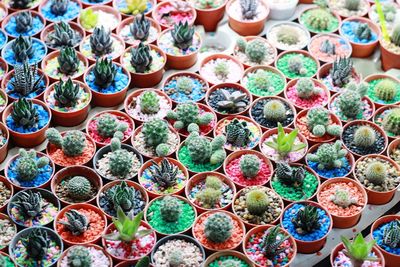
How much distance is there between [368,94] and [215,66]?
1359 mm

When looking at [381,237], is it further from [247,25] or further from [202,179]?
[247,25]

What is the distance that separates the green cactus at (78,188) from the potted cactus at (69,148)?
264 mm

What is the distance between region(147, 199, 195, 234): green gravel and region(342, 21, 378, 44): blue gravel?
7.96 feet

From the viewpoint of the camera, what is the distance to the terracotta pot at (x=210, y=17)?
6777 mm

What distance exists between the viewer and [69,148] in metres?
5.60

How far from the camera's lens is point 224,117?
6.01 m

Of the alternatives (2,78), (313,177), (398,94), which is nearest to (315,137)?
(313,177)

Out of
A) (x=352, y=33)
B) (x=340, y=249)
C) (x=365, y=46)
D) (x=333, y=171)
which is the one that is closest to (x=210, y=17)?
(x=352, y=33)

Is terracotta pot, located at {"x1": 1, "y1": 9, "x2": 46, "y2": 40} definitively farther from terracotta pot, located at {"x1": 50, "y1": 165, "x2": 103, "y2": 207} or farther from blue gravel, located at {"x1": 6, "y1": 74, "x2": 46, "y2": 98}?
terracotta pot, located at {"x1": 50, "y1": 165, "x2": 103, "y2": 207}

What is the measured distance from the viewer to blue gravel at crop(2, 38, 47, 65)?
6328mm

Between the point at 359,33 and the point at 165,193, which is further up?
the point at 359,33

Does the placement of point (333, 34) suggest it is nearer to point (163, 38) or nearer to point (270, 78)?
point (270, 78)

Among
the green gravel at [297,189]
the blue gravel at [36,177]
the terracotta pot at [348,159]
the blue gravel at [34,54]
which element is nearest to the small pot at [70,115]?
the blue gravel at [34,54]

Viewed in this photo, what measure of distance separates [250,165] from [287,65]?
134cm
